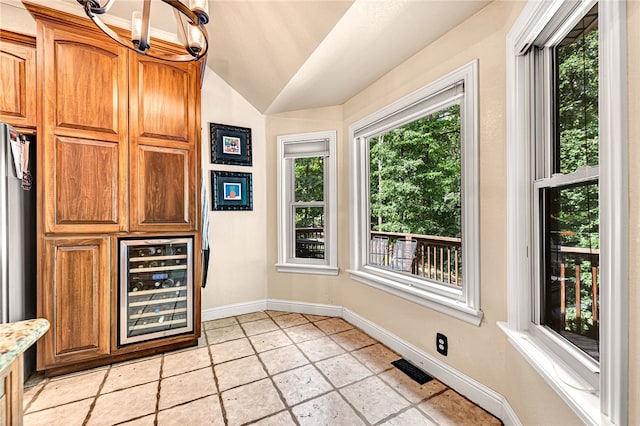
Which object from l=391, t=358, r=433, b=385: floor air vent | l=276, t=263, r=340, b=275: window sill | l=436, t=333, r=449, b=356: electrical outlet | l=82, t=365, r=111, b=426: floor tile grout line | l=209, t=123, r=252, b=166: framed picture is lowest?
l=82, t=365, r=111, b=426: floor tile grout line

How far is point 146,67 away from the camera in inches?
88.0

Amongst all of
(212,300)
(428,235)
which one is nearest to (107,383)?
(212,300)

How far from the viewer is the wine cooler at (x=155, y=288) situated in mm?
2174

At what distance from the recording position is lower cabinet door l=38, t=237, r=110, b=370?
6.34ft

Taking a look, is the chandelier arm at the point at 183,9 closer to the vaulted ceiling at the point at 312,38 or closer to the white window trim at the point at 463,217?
the vaulted ceiling at the point at 312,38

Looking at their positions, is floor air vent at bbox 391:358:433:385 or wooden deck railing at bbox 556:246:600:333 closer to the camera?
wooden deck railing at bbox 556:246:600:333

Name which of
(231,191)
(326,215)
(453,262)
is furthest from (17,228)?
(453,262)

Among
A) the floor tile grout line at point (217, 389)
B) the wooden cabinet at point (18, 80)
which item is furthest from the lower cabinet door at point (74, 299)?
the wooden cabinet at point (18, 80)

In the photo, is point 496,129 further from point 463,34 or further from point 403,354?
point 403,354

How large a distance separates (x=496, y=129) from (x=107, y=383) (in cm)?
299

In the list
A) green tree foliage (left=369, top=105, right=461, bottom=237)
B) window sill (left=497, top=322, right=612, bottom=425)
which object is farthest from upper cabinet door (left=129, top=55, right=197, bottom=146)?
window sill (left=497, top=322, right=612, bottom=425)

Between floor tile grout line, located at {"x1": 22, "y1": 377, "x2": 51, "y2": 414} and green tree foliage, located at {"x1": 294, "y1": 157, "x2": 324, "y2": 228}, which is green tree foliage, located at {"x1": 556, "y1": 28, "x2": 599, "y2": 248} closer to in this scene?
green tree foliage, located at {"x1": 294, "y1": 157, "x2": 324, "y2": 228}

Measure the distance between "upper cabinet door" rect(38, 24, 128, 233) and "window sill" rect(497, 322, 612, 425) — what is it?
2.65m

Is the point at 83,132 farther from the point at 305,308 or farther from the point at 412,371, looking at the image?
the point at 412,371
